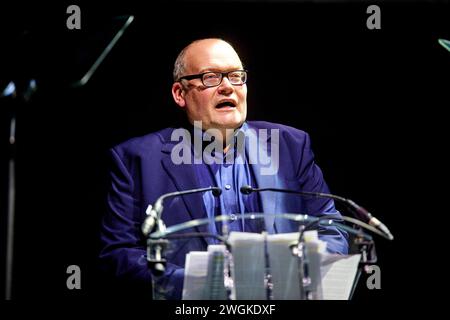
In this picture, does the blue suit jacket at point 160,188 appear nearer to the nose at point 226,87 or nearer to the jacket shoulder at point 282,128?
the jacket shoulder at point 282,128

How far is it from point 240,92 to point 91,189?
3.05 ft

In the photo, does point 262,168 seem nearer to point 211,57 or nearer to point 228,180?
point 228,180

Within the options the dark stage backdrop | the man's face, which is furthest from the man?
the dark stage backdrop

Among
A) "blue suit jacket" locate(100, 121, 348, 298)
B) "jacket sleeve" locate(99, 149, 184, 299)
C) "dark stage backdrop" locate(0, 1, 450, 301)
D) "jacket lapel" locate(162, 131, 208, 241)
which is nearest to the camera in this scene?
"jacket sleeve" locate(99, 149, 184, 299)

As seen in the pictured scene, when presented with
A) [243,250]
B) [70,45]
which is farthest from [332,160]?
[243,250]

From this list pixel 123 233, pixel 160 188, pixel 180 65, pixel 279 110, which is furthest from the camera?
pixel 279 110

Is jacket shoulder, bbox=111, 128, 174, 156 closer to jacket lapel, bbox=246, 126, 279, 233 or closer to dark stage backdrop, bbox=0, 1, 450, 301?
dark stage backdrop, bbox=0, 1, 450, 301

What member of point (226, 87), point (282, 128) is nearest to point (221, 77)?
point (226, 87)

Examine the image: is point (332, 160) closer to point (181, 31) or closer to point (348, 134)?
point (348, 134)

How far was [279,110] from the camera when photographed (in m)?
3.57

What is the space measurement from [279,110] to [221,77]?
19.7 inches

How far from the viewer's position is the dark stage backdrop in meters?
3.32

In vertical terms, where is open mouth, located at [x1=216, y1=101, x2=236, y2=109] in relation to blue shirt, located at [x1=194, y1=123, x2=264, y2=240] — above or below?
above

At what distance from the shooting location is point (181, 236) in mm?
2111
